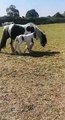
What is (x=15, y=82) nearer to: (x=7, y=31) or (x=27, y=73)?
(x=27, y=73)

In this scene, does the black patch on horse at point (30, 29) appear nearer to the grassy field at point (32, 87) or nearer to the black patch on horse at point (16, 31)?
the black patch on horse at point (16, 31)

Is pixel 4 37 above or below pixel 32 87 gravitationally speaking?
below

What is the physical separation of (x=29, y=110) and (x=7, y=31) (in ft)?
25.0

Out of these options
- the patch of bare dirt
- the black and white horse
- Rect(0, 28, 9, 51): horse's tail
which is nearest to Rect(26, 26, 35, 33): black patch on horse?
the black and white horse

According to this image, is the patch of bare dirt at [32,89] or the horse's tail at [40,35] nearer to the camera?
the patch of bare dirt at [32,89]

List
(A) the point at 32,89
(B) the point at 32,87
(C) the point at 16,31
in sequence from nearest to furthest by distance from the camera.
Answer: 1. (A) the point at 32,89
2. (B) the point at 32,87
3. (C) the point at 16,31

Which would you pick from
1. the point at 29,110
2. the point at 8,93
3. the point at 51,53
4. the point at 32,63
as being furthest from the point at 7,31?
the point at 29,110

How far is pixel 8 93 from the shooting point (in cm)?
776

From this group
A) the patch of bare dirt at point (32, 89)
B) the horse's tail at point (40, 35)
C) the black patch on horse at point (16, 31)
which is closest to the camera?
the patch of bare dirt at point (32, 89)

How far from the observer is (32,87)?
820 centimetres

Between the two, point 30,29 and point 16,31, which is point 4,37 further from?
point 30,29

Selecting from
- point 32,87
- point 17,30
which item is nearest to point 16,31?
point 17,30

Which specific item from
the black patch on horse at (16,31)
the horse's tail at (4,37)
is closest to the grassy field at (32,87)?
the black patch on horse at (16,31)

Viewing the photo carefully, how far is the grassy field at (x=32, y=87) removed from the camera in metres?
6.56
